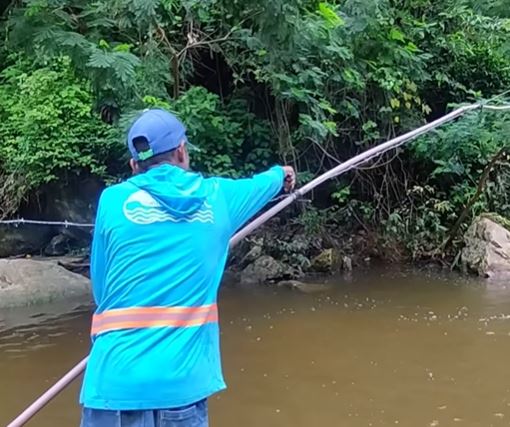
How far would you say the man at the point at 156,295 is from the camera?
164cm

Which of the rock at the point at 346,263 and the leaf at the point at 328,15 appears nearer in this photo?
the leaf at the point at 328,15

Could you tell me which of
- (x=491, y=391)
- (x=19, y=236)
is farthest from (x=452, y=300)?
(x=19, y=236)

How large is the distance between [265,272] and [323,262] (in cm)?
74

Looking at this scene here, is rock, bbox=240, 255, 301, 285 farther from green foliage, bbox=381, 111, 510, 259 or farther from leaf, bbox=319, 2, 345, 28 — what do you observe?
leaf, bbox=319, 2, 345, 28

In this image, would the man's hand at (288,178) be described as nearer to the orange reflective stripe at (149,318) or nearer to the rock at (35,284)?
the orange reflective stripe at (149,318)

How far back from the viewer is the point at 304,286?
760cm

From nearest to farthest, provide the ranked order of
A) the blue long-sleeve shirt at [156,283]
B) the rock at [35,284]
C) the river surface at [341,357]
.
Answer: the blue long-sleeve shirt at [156,283] → the river surface at [341,357] → the rock at [35,284]

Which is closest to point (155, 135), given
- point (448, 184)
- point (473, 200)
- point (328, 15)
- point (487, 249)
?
point (328, 15)

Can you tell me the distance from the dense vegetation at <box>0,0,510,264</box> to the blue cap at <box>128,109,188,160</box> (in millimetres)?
4334

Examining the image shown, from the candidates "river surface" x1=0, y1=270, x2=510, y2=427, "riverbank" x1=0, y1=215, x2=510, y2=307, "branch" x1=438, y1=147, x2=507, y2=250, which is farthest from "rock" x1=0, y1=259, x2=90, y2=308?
"branch" x1=438, y1=147, x2=507, y2=250

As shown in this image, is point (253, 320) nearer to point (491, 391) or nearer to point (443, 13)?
point (491, 391)

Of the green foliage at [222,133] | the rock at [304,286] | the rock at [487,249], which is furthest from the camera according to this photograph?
the rock at [487,249]

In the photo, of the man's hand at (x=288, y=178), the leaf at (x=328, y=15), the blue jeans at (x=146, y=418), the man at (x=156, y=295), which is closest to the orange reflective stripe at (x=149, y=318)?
the man at (x=156, y=295)

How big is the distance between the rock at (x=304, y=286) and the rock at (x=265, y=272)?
16 cm
